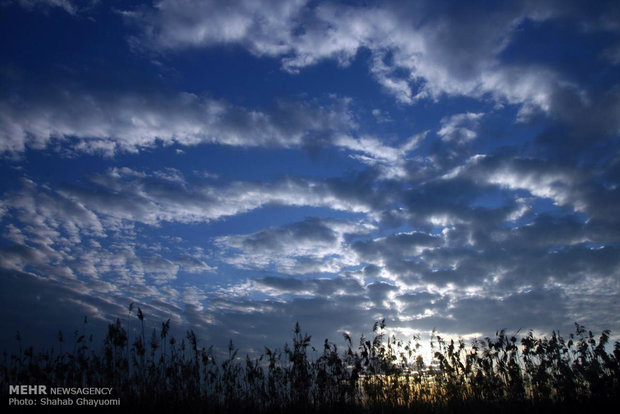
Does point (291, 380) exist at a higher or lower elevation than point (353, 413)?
higher

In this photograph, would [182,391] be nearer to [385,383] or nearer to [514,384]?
[385,383]

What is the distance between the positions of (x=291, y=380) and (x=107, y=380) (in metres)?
6.60

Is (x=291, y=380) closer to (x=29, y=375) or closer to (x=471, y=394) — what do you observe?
(x=471, y=394)

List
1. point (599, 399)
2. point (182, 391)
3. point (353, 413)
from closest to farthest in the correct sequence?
point (599, 399)
point (353, 413)
point (182, 391)

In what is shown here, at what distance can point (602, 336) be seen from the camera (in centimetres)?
1179

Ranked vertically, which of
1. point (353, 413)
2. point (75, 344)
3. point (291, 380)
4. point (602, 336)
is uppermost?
point (75, 344)

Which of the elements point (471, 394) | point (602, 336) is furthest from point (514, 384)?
point (602, 336)

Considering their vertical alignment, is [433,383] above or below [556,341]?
below

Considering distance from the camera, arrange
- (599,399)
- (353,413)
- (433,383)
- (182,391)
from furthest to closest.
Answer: (433,383) < (182,391) < (353,413) < (599,399)

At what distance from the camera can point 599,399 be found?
1066 cm

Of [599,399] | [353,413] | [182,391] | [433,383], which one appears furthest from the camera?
[433,383]

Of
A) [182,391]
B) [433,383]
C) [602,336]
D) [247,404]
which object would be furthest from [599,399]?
[182,391]

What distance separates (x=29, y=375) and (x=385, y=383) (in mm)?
12444

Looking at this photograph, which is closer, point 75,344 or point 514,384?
point 514,384
